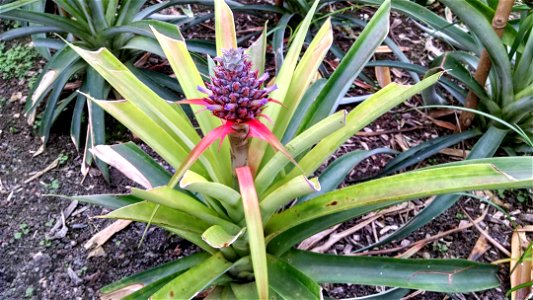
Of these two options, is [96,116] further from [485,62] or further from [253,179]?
[485,62]

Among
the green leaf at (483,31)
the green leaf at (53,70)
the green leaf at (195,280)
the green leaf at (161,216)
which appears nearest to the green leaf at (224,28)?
the green leaf at (161,216)

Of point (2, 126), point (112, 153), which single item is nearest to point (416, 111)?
point (112, 153)

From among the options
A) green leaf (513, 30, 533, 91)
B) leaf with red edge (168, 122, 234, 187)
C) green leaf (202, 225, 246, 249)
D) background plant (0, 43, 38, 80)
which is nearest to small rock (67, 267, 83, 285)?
green leaf (202, 225, 246, 249)

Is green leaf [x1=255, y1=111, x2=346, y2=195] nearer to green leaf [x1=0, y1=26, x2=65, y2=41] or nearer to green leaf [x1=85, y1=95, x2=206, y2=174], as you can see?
green leaf [x1=85, y1=95, x2=206, y2=174]

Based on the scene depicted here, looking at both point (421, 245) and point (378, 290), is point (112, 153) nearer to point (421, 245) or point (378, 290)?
point (378, 290)

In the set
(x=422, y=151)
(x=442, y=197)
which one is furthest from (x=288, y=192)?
(x=422, y=151)
